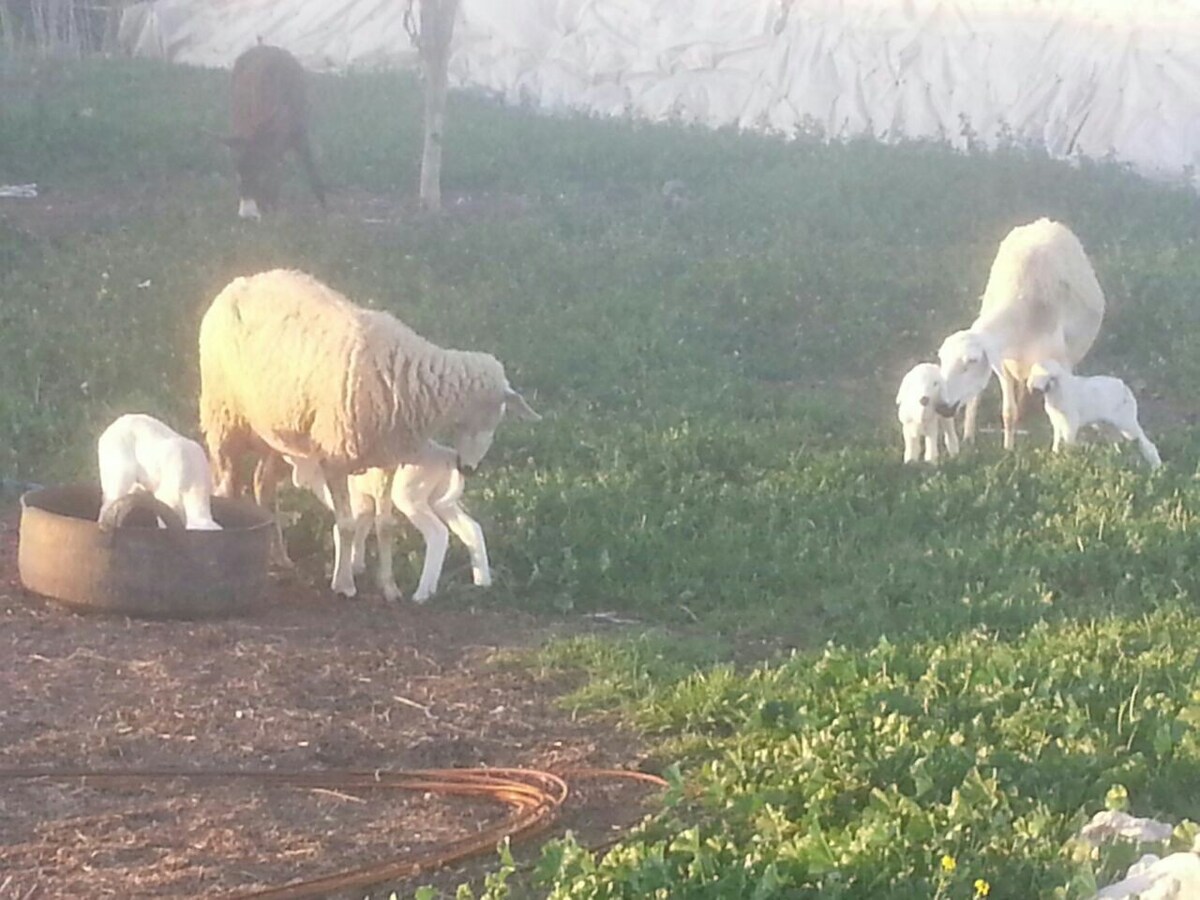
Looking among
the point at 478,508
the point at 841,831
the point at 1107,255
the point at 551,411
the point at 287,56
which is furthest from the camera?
the point at 287,56

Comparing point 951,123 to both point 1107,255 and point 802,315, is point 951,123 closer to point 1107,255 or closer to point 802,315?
point 1107,255

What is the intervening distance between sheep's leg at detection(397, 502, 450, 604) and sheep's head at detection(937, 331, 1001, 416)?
→ 10.2ft

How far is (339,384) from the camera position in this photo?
26.6 feet

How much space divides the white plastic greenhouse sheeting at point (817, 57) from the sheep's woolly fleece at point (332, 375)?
17754mm

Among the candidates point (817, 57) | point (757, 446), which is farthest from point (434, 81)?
point (817, 57)

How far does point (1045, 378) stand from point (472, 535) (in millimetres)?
3736

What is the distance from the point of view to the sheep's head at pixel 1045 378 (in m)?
10.5

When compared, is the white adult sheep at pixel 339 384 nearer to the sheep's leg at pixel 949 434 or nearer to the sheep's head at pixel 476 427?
the sheep's head at pixel 476 427

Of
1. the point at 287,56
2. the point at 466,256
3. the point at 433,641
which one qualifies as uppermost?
the point at 287,56

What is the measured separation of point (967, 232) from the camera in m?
17.9

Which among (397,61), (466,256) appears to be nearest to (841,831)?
(466,256)

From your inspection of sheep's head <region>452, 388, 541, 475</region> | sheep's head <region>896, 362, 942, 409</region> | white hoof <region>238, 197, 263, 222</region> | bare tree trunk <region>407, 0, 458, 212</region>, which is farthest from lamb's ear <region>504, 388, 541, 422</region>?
bare tree trunk <region>407, 0, 458, 212</region>

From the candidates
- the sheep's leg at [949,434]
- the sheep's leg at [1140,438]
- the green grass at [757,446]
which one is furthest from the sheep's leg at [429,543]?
the sheep's leg at [1140,438]

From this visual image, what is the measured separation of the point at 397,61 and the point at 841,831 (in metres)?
27.1
